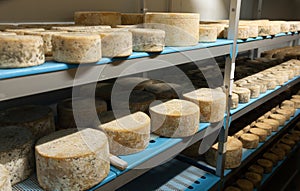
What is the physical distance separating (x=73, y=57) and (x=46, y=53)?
0.16 m

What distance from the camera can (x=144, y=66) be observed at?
3.66 ft

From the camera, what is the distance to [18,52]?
2.52ft

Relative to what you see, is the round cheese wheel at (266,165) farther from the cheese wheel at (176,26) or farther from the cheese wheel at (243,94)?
the cheese wheel at (176,26)

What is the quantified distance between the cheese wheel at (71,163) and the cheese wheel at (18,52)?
31 cm

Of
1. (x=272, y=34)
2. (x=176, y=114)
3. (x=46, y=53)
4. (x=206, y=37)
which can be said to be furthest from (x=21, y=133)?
(x=272, y=34)

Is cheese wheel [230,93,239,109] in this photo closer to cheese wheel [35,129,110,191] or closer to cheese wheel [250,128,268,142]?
cheese wheel [250,128,268,142]

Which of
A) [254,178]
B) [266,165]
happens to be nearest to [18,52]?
[254,178]

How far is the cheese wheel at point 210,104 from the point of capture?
1586mm

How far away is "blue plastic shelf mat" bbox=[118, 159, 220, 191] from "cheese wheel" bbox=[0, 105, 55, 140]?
88 cm

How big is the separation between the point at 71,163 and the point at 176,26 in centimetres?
74

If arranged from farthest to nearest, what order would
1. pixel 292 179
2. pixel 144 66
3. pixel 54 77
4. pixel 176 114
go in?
pixel 292 179, pixel 176 114, pixel 144 66, pixel 54 77

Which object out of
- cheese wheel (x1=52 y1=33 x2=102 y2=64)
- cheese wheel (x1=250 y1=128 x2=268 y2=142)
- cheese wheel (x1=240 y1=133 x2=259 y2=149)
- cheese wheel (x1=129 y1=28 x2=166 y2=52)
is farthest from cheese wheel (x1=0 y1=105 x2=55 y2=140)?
cheese wheel (x1=250 y1=128 x2=268 y2=142)

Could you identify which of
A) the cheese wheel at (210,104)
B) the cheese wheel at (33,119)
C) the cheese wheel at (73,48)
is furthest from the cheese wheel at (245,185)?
the cheese wheel at (73,48)

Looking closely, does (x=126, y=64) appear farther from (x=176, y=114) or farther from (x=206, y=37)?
(x=206, y=37)
